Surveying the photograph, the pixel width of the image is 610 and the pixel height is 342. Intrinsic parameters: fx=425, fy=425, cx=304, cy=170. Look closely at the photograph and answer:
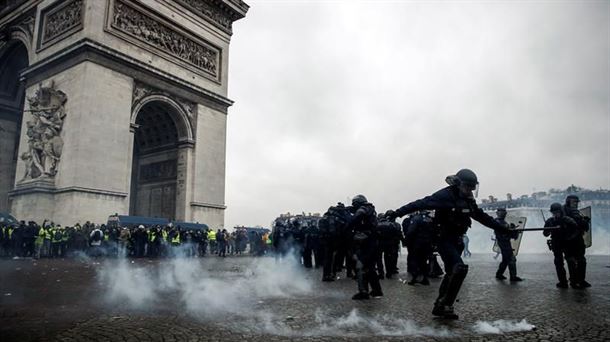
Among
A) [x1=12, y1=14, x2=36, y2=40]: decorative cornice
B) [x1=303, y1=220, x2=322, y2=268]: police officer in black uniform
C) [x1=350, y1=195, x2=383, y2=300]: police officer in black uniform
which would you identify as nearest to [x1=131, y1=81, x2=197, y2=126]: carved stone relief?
[x1=12, y1=14, x2=36, y2=40]: decorative cornice

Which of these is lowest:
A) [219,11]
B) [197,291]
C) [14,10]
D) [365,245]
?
[197,291]

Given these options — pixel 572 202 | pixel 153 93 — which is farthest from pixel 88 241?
pixel 572 202

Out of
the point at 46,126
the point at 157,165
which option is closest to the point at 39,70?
the point at 46,126

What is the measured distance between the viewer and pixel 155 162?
29578mm

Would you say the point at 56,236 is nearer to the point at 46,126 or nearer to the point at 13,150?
the point at 46,126

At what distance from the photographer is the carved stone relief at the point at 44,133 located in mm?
22328

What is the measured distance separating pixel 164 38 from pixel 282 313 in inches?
979

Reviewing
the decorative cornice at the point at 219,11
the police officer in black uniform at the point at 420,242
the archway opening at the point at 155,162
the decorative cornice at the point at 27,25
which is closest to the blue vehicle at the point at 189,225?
the archway opening at the point at 155,162

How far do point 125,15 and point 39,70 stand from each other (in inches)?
242

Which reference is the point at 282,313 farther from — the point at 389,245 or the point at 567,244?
the point at 389,245

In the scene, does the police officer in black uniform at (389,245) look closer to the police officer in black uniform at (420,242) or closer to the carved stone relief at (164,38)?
the police officer in black uniform at (420,242)

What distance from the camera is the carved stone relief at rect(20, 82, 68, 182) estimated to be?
73.3ft

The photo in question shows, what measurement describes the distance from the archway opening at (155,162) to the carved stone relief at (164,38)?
373 centimetres

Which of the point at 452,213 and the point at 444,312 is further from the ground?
the point at 452,213
